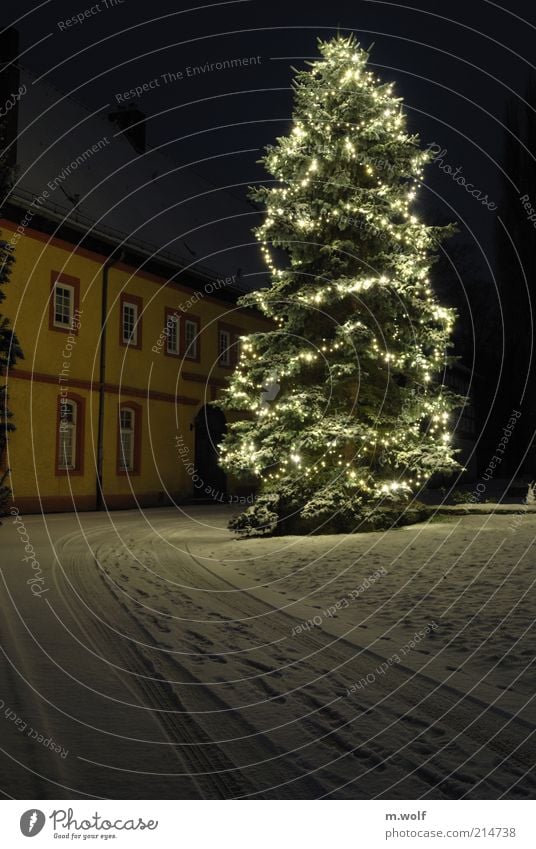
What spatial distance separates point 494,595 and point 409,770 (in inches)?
227

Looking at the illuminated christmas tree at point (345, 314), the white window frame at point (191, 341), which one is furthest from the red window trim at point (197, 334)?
the illuminated christmas tree at point (345, 314)

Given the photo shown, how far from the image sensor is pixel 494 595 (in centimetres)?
992

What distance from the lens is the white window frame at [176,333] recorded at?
33.2m

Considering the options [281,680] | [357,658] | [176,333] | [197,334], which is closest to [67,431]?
[176,333]

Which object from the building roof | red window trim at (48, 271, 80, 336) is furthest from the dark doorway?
red window trim at (48, 271, 80, 336)

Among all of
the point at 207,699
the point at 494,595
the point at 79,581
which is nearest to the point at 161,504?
the point at 79,581

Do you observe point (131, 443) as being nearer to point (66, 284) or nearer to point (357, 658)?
point (66, 284)

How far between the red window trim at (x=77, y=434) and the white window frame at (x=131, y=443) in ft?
6.21

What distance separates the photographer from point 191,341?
34781mm

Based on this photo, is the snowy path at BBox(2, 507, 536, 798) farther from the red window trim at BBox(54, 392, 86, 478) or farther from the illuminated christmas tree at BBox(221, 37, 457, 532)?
the red window trim at BBox(54, 392, 86, 478)

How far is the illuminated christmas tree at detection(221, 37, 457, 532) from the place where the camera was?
1834 centimetres

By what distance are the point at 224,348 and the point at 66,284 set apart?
10813 millimetres

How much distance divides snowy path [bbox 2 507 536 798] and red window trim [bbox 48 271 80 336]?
15047 mm
